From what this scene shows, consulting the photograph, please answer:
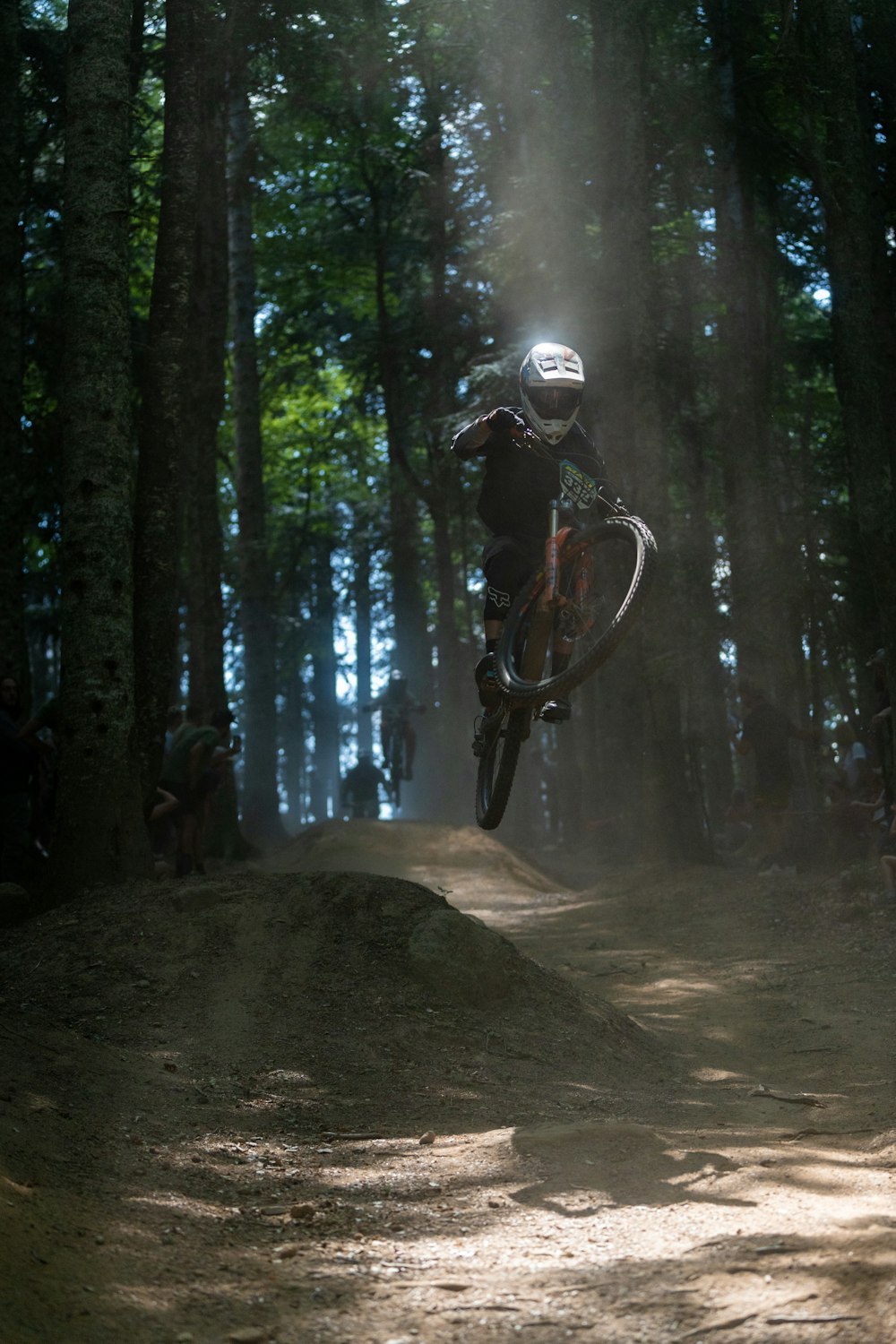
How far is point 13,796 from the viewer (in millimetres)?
11492

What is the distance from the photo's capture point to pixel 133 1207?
499 centimetres

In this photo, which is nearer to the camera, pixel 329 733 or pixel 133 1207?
pixel 133 1207

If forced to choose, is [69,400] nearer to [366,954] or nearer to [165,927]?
[165,927]

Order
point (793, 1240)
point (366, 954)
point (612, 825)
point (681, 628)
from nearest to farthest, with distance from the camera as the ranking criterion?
point (793, 1240)
point (366, 954)
point (681, 628)
point (612, 825)

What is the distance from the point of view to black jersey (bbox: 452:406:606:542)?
7738mm

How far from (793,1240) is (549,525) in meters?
4.28

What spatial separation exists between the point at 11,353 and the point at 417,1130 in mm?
11281

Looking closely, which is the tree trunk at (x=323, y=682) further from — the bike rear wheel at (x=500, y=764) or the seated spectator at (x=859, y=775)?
the bike rear wheel at (x=500, y=764)

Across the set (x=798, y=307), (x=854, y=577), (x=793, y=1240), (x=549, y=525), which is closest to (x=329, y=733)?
(x=798, y=307)

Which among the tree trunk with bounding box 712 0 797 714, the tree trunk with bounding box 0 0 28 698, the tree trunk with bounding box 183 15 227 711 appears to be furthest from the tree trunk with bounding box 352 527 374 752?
the tree trunk with bounding box 0 0 28 698

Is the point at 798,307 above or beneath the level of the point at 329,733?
above

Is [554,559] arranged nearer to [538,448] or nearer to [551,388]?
[538,448]

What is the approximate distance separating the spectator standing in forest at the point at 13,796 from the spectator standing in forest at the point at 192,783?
1.82 meters

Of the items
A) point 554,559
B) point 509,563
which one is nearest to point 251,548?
point 509,563
